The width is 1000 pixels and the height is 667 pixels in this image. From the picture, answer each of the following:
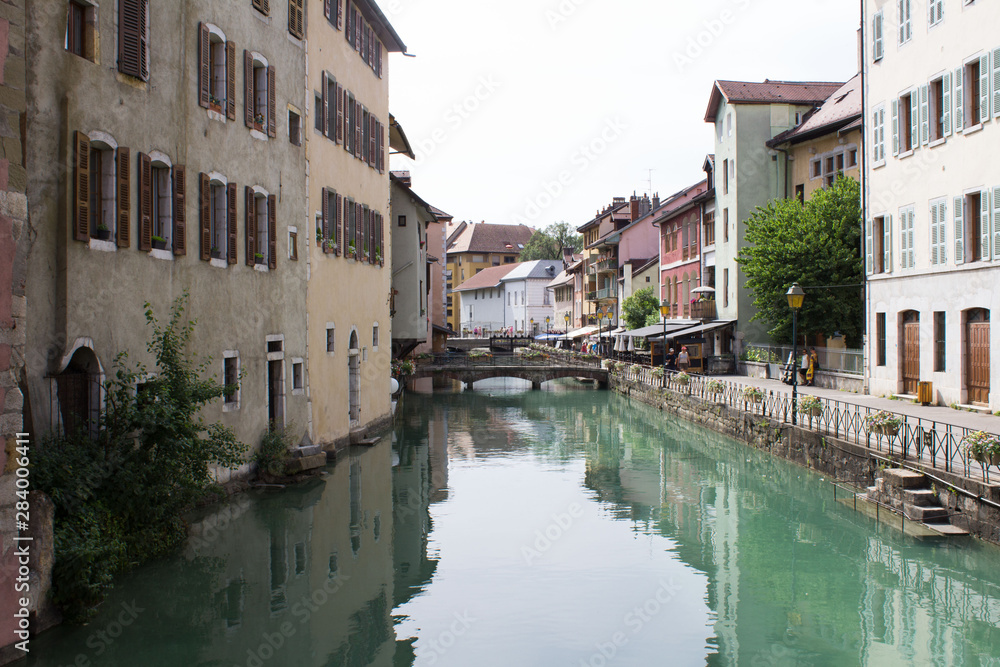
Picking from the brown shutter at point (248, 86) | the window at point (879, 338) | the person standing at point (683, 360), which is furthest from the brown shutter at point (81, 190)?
the person standing at point (683, 360)

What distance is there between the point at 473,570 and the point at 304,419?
8.99 m

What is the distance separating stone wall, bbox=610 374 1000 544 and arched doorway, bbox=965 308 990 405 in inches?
176

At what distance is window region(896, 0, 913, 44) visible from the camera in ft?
82.2

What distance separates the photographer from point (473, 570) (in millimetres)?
13906

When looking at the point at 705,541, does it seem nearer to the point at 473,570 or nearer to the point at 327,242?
the point at 473,570

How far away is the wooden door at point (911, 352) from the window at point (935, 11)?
796cm

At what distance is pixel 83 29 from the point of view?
42.1ft

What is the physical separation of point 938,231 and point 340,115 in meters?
16.6

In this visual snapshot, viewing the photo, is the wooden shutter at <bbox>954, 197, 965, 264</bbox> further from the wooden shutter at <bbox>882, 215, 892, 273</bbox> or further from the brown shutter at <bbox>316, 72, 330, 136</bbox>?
the brown shutter at <bbox>316, 72, 330, 136</bbox>

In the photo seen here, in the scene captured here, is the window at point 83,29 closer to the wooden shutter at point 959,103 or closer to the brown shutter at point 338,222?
the brown shutter at point 338,222

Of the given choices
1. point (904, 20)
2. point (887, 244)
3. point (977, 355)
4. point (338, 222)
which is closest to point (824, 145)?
point (887, 244)

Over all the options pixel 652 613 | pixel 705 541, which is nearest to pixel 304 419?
pixel 705 541

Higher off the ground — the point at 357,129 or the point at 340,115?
the point at 357,129

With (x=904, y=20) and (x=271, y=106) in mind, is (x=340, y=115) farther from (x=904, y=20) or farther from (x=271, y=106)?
(x=904, y=20)
